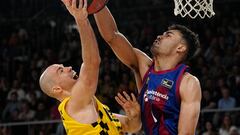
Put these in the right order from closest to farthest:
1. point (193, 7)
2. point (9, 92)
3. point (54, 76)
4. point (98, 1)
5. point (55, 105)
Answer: point (98, 1), point (54, 76), point (193, 7), point (55, 105), point (9, 92)

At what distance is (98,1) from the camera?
3982mm

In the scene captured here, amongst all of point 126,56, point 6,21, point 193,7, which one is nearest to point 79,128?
point 126,56

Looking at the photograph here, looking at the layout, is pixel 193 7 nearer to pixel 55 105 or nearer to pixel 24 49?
pixel 55 105

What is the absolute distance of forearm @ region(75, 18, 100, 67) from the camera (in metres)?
3.90

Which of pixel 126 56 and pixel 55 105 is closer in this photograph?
pixel 126 56

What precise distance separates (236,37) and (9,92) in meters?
4.17

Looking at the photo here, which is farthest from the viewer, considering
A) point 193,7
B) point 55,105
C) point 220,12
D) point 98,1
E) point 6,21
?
point 6,21

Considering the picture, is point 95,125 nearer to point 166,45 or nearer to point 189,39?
point 166,45

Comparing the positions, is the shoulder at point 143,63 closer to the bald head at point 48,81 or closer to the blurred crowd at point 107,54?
the bald head at point 48,81

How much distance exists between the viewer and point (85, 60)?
3.99 metres

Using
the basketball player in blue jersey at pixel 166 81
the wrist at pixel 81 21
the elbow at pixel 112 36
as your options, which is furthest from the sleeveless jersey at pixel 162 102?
the wrist at pixel 81 21

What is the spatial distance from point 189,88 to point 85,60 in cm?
74

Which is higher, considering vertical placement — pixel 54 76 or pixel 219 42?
pixel 54 76

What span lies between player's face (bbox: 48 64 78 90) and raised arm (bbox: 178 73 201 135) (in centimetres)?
75
